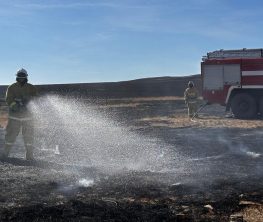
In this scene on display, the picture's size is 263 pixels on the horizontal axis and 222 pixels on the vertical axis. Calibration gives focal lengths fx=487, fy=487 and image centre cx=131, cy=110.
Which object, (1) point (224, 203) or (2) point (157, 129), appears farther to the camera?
(2) point (157, 129)

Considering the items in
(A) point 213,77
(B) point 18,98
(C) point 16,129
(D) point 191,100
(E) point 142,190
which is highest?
(A) point 213,77

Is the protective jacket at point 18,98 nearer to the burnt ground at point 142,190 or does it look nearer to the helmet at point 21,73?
the helmet at point 21,73

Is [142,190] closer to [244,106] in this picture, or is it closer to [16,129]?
[16,129]

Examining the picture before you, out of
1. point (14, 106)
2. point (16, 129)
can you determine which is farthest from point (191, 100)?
point (14, 106)

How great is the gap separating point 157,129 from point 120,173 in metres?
7.76

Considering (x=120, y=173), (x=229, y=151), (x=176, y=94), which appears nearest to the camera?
(x=120, y=173)

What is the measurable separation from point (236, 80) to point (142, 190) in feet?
43.7

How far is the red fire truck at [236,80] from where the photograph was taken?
18.6 metres

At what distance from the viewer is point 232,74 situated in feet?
63.0

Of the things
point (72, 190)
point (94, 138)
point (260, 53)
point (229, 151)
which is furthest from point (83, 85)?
point (72, 190)

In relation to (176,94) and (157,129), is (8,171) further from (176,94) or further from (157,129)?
(176,94)

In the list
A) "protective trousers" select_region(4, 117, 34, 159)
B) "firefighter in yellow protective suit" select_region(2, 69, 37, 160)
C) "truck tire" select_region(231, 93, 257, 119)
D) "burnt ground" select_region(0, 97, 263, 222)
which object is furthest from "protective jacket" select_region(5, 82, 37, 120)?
"truck tire" select_region(231, 93, 257, 119)

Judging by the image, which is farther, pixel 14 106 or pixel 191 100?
pixel 191 100

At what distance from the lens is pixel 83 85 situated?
46.4 metres
